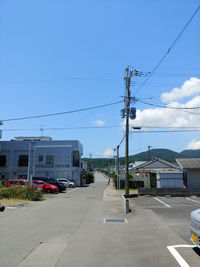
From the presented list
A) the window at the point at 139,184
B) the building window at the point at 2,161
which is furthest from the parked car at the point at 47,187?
the building window at the point at 2,161

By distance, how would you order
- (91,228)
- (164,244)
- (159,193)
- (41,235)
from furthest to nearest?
A: (159,193), (91,228), (41,235), (164,244)

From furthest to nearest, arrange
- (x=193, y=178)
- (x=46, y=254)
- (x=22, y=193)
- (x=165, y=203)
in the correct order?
(x=193, y=178) < (x=22, y=193) < (x=165, y=203) < (x=46, y=254)

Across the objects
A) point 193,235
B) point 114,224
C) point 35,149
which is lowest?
point 114,224

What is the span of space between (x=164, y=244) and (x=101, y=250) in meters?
1.77

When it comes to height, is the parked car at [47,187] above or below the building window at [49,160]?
below

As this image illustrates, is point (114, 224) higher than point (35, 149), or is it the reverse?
point (35, 149)

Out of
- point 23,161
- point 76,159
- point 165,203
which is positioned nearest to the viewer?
point 165,203

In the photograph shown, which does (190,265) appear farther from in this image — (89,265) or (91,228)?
(91,228)

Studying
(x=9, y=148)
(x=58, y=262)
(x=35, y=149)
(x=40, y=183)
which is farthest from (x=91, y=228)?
(x=9, y=148)

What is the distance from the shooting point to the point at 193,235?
17.8ft

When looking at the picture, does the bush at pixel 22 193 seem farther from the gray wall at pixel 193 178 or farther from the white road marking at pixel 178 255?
the gray wall at pixel 193 178

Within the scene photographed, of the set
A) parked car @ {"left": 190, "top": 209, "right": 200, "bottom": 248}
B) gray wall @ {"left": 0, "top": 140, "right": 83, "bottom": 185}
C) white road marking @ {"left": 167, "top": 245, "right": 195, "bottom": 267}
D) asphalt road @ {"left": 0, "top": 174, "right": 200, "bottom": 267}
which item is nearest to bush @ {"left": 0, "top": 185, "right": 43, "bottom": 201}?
asphalt road @ {"left": 0, "top": 174, "right": 200, "bottom": 267}

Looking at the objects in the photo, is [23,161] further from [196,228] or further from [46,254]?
[196,228]

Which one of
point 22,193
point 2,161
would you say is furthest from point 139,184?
point 2,161
